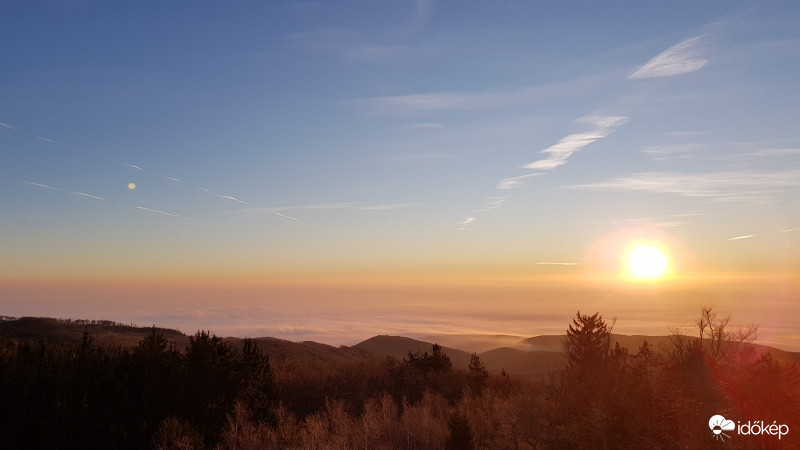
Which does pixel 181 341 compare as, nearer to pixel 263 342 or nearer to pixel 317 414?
pixel 263 342

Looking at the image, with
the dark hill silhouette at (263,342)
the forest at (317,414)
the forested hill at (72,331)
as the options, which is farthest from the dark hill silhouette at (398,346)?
the forest at (317,414)

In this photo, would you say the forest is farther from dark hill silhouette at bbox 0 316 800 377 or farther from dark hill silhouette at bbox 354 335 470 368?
dark hill silhouette at bbox 354 335 470 368

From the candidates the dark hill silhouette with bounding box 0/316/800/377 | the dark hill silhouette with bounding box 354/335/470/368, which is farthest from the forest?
the dark hill silhouette with bounding box 354/335/470/368

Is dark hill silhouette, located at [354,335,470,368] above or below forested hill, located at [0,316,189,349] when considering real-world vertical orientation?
below

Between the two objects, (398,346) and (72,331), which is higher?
(72,331)

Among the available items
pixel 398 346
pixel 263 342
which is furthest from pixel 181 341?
pixel 398 346

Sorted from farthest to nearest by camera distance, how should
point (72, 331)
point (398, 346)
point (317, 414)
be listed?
point (398, 346) → point (72, 331) → point (317, 414)

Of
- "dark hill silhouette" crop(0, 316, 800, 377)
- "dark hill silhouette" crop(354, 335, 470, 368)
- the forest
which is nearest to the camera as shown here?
the forest

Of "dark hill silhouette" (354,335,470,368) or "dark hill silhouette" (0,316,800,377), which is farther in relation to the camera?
"dark hill silhouette" (354,335,470,368)

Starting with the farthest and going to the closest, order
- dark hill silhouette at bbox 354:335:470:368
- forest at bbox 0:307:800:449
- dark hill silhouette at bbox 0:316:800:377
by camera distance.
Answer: dark hill silhouette at bbox 354:335:470:368
dark hill silhouette at bbox 0:316:800:377
forest at bbox 0:307:800:449

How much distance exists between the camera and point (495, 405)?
2716cm

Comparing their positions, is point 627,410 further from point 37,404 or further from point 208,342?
point 37,404

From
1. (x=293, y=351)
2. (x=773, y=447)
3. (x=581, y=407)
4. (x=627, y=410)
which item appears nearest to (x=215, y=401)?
(x=581, y=407)

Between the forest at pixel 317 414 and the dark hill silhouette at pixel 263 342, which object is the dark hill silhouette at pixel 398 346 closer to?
the dark hill silhouette at pixel 263 342
